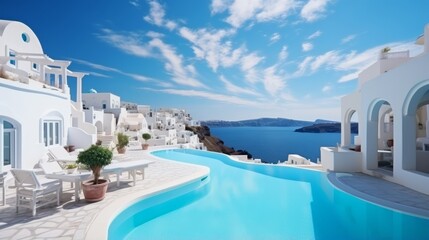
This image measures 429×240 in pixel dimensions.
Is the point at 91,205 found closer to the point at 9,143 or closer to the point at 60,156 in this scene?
the point at 9,143

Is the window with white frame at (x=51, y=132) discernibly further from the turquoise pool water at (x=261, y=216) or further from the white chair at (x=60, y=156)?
the turquoise pool water at (x=261, y=216)

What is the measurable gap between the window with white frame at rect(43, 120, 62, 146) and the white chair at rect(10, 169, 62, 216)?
749cm

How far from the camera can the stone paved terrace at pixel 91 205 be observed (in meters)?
4.68

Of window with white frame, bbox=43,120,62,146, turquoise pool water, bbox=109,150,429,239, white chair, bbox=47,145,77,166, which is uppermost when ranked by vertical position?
window with white frame, bbox=43,120,62,146

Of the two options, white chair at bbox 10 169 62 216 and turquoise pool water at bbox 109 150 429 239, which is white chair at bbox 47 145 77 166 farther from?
turquoise pool water at bbox 109 150 429 239

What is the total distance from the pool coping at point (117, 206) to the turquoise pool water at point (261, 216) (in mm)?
194

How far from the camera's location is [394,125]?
340 inches

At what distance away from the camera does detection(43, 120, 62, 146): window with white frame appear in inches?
486

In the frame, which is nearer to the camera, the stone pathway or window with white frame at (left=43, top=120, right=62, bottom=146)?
the stone pathway

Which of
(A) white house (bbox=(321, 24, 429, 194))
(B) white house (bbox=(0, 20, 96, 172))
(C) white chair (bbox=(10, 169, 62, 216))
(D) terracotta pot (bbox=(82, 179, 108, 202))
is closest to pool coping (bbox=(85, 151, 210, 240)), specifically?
(D) terracotta pot (bbox=(82, 179, 108, 202))

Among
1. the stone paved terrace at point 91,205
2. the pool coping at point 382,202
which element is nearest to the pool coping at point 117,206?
the stone paved terrace at point 91,205

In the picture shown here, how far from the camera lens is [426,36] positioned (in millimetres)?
11836

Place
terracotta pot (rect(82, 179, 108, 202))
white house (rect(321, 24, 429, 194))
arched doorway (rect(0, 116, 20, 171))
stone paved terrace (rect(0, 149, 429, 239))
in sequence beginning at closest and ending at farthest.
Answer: stone paved terrace (rect(0, 149, 429, 239)) → terracotta pot (rect(82, 179, 108, 202)) → white house (rect(321, 24, 429, 194)) → arched doorway (rect(0, 116, 20, 171))

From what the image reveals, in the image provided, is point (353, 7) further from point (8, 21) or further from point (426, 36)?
point (8, 21)
